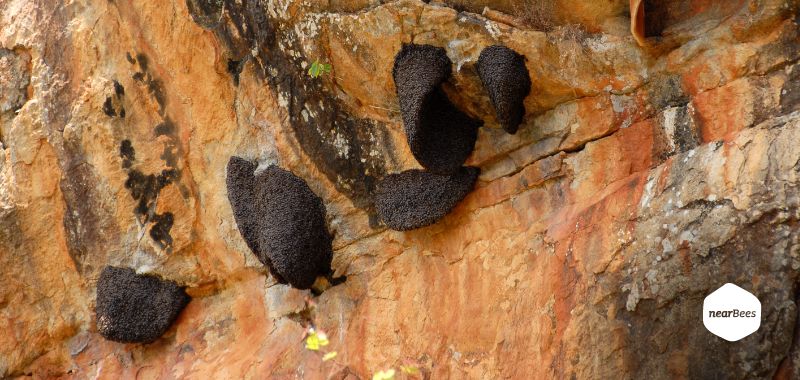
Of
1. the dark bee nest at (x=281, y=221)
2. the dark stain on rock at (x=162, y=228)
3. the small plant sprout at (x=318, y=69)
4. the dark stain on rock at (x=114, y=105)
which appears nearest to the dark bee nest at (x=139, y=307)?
the dark stain on rock at (x=162, y=228)

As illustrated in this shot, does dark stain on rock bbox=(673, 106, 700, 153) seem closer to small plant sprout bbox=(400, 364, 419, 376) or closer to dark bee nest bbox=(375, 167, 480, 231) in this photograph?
dark bee nest bbox=(375, 167, 480, 231)

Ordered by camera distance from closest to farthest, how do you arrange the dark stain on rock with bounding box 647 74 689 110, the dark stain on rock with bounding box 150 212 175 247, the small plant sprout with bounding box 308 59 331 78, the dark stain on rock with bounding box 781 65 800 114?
the dark stain on rock with bounding box 781 65 800 114
the dark stain on rock with bounding box 647 74 689 110
the small plant sprout with bounding box 308 59 331 78
the dark stain on rock with bounding box 150 212 175 247

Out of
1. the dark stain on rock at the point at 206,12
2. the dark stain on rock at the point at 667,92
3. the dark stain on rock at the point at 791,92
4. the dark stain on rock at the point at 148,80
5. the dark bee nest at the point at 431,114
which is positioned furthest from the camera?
the dark stain on rock at the point at 148,80

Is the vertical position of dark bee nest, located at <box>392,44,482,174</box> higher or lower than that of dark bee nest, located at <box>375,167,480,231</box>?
higher

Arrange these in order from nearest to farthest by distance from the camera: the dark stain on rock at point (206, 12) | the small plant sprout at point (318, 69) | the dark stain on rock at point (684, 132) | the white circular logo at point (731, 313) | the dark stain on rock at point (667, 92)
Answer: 1. the white circular logo at point (731, 313)
2. the dark stain on rock at point (684, 132)
3. the dark stain on rock at point (667, 92)
4. the small plant sprout at point (318, 69)
5. the dark stain on rock at point (206, 12)

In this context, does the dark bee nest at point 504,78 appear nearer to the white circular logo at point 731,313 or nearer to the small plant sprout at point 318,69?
the small plant sprout at point 318,69

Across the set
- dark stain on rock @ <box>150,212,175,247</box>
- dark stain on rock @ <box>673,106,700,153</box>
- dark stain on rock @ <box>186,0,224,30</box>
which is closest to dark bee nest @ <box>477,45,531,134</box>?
dark stain on rock @ <box>673,106,700,153</box>

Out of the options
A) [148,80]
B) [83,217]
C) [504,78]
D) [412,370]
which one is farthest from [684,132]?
[83,217]

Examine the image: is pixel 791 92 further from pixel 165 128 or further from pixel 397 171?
pixel 165 128
